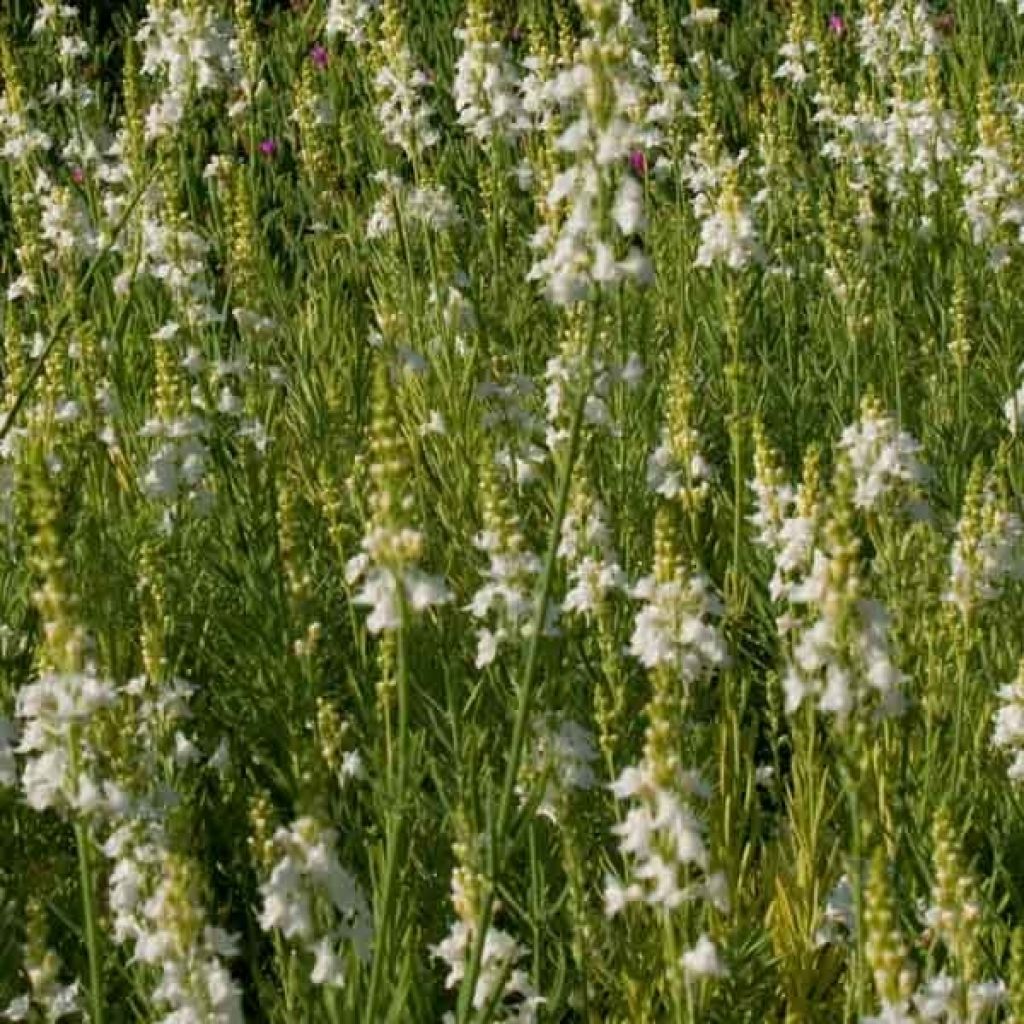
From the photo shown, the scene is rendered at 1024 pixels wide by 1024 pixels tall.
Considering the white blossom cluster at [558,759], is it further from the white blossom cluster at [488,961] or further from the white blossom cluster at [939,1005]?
the white blossom cluster at [939,1005]

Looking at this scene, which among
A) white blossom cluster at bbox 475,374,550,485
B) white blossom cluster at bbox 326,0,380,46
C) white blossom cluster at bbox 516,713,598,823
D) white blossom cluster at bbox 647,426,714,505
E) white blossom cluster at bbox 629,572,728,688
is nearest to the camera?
white blossom cluster at bbox 516,713,598,823

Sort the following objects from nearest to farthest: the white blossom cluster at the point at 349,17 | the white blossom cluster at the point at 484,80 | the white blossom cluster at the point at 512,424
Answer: the white blossom cluster at the point at 512,424 < the white blossom cluster at the point at 484,80 < the white blossom cluster at the point at 349,17

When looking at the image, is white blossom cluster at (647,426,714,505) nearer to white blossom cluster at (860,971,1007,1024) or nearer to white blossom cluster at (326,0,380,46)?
white blossom cluster at (860,971,1007,1024)

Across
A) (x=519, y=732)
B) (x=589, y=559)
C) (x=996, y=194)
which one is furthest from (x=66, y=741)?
(x=996, y=194)

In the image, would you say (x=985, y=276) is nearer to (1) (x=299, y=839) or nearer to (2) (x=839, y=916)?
(2) (x=839, y=916)

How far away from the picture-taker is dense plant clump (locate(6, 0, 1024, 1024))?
234 cm

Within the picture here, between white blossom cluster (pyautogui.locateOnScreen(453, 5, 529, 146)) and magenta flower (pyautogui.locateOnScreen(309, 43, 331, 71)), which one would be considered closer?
white blossom cluster (pyautogui.locateOnScreen(453, 5, 529, 146))

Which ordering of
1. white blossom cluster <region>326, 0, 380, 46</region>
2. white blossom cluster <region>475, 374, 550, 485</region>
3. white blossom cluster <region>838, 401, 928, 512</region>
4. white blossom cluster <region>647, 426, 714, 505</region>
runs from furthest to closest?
1. white blossom cluster <region>326, 0, 380, 46</region>
2. white blossom cluster <region>475, 374, 550, 485</region>
3. white blossom cluster <region>647, 426, 714, 505</region>
4. white blossom cluster <region>838, 401, 928, 512</region>

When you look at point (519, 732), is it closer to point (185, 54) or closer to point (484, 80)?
point (185, 54)

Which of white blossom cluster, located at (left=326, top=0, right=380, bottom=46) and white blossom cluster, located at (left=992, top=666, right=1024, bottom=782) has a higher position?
white blossom cluster, located at (left=326, top=0, right=380, bottom=46)

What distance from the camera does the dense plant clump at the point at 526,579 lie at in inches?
92.0

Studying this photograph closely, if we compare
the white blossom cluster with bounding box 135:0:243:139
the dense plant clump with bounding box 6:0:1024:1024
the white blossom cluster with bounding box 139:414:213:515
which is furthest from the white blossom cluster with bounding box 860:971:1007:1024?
the white blossom cluster with bounding box 135:0:243:139

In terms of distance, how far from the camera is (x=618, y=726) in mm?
3168

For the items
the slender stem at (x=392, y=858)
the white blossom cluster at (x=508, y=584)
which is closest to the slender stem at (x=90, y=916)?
the slender stem at (x=392, y=858)
